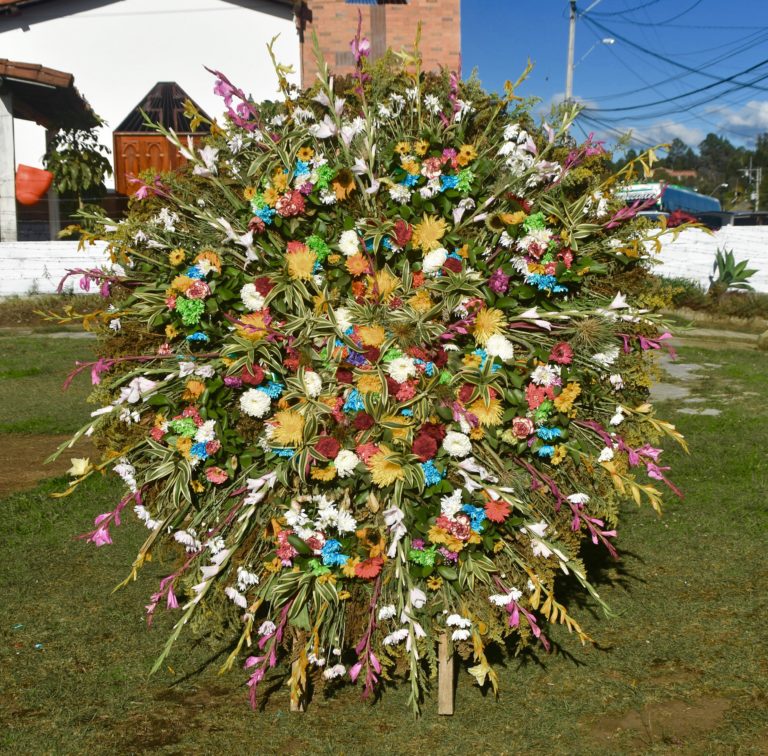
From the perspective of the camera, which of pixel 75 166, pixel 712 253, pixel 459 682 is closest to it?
pixel 459 682

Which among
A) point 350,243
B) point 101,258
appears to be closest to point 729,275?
point 101,258

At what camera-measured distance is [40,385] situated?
37.3 ft

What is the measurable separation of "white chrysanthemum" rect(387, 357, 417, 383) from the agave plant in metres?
17.1

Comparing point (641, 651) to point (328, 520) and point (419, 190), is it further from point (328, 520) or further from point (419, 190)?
point (419, 190)

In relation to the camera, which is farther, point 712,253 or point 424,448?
point 712,253

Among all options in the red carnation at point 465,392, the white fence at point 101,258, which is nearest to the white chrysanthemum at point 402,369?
the red carnation at point 465,392

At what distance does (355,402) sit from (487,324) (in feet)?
2.11

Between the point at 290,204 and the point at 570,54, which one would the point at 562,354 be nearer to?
the point at 290,204

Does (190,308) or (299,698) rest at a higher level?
(190,308)

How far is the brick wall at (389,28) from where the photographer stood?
27.2 meters

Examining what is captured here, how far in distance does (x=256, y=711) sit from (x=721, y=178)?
15075cm

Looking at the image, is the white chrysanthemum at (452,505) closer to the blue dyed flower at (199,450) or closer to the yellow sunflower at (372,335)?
the yellow sunflower at (372,335)

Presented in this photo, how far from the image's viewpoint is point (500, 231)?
3.72 meters

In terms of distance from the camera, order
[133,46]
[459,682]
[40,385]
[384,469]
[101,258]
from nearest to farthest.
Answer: [384,469]
[459,682]
[40,385]
[101,258]
[133,46]
